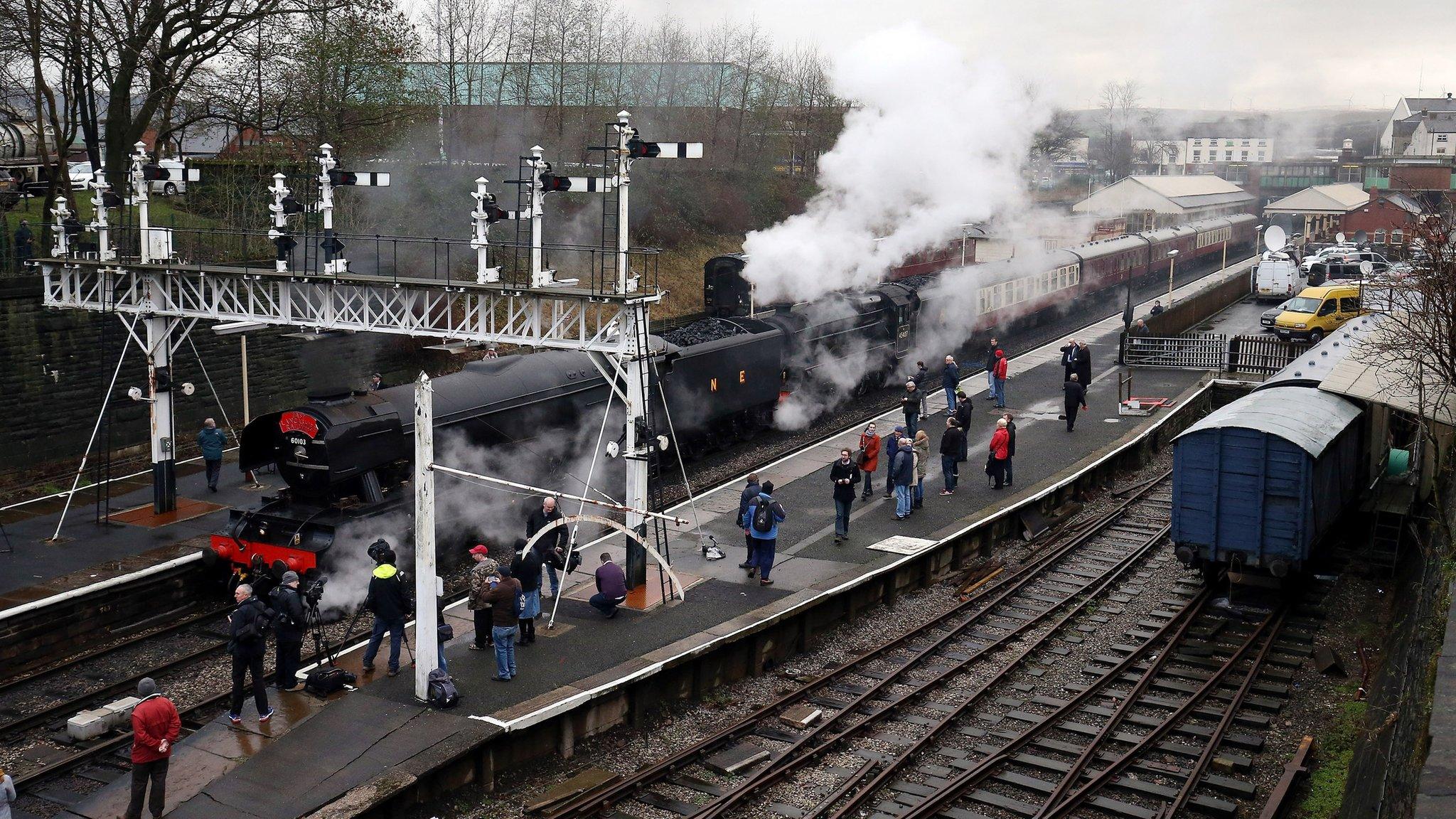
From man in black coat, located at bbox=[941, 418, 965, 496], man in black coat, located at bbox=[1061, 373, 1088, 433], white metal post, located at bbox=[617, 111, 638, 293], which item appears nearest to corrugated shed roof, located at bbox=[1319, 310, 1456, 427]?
man in black coat, located at bbox=[1061, 373, 1088, 433]

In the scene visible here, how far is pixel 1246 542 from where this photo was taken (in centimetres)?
1550

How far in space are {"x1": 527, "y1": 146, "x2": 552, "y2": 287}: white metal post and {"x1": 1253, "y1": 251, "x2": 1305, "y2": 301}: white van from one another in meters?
35.6

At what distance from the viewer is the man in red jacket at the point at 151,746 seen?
367 inches

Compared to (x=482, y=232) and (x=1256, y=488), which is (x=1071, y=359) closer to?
(x=1256, y=488)

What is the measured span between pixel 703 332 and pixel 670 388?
2636 millimetres

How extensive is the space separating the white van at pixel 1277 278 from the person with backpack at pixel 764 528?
3430 centimetres

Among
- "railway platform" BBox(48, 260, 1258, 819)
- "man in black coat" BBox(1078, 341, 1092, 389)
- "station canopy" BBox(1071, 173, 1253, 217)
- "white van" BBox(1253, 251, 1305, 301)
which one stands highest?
"station canopy" BBox(1071, 173, 1253, 217)

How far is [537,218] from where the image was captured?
47.2 feet

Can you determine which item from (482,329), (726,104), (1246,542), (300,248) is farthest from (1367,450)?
(726,104)

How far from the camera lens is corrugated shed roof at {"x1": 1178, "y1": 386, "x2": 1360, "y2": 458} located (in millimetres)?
15383

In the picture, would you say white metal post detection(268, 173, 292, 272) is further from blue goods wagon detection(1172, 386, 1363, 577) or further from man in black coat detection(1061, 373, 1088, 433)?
man in black coat detection(1061, 373, 1088, 433)

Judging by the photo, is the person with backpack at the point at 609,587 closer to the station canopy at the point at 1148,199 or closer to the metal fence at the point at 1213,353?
the metal fence at the point at 1213,353

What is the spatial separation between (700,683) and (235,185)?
23.1 metres

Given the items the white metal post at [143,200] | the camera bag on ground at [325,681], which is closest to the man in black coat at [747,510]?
the camera bag on ground at [325,681]
